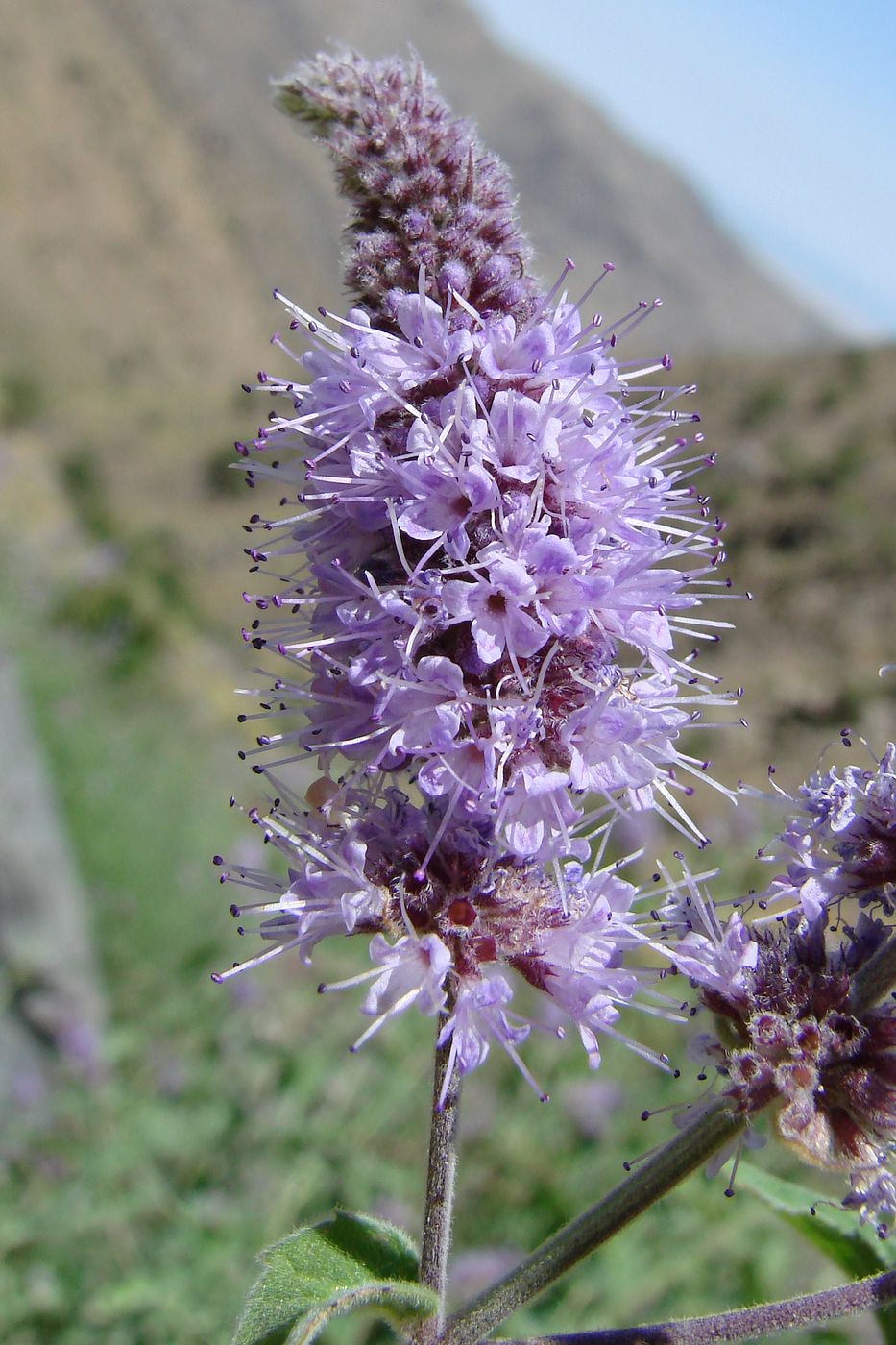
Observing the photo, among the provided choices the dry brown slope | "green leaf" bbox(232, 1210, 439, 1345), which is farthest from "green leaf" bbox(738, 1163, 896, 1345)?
the dry brown slope

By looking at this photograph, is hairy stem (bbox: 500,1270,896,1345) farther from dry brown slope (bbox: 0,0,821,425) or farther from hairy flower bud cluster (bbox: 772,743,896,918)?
dry brown slope (bbox: 0,0,821,425)

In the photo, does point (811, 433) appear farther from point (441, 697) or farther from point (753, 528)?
point (441, 697)

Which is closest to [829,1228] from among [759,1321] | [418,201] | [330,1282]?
[759,1321]

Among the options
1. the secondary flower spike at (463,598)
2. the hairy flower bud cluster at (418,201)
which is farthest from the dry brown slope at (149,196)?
the secondary flower spike at (463,598)

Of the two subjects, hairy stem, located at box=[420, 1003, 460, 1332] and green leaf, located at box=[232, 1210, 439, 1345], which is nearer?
green leaf, located at box=[232, 1210, 439, 1345]

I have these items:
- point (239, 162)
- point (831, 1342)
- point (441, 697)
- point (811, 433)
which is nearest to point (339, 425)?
point (441, 697)

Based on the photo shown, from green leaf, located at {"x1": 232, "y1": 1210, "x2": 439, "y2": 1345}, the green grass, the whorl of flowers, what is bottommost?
the green grass

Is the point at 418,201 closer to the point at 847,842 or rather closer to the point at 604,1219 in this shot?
the point at 847,842
